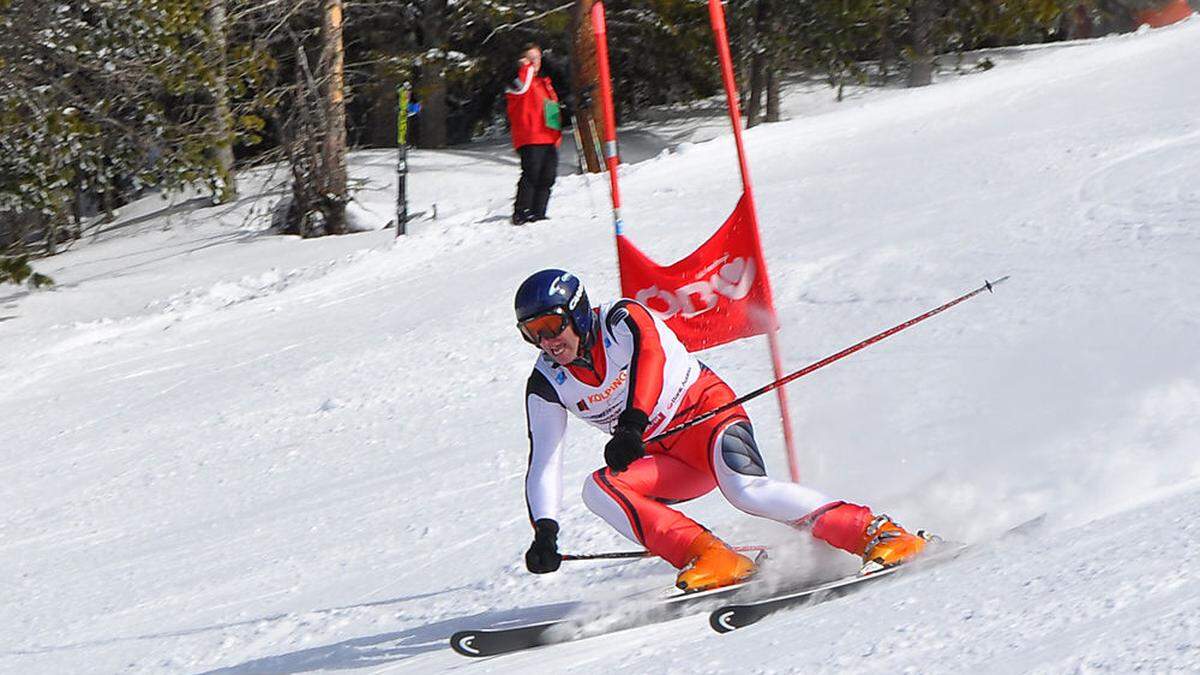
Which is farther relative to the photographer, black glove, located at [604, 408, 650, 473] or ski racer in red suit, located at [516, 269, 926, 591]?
ski racer in red suit, located at [516, 269, 926, 591]

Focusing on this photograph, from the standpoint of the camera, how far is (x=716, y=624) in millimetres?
4230

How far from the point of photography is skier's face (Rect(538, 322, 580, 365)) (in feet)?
15.8

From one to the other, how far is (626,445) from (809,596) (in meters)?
0.71

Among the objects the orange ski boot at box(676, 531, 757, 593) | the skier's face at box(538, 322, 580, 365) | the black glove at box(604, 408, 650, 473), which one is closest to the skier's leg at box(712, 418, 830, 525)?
the orange ski boot at box(676, 531, 757, 593)

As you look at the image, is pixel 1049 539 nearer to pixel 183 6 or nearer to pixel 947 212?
pixel 947 212

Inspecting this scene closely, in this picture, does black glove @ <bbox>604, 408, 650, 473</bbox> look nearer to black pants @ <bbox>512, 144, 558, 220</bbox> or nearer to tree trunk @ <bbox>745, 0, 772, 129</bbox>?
black pants @ <bbox>512, 144, 558, 220</bbox>

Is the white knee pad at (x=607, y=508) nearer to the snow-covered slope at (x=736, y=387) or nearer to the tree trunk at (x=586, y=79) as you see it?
the snow-covered slope at (x=736, y=387)

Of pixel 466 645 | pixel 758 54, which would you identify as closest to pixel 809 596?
pixel 466 645

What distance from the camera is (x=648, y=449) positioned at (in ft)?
17.0

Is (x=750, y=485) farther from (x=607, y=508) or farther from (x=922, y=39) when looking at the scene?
(x=922, y=39)

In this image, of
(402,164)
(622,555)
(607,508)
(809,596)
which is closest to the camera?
(809,596)

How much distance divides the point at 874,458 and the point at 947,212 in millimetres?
4729

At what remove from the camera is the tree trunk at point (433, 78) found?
2119 centimetres

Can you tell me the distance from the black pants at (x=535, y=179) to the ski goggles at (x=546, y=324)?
28.1 feet
